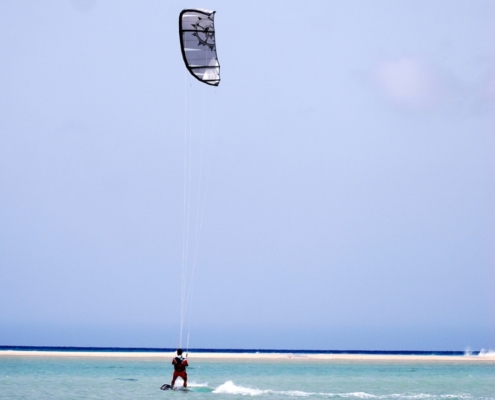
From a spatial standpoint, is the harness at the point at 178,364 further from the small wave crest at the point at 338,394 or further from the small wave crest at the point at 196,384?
the small wave crest at the point at 196,384

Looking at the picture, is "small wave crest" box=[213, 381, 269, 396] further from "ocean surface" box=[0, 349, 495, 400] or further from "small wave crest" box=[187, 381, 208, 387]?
"small wave crest" box=[187, 381, 208, 387]

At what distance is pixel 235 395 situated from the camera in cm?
1944

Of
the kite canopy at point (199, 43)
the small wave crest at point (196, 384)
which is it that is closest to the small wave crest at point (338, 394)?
the small wave crest at point (196, 384)

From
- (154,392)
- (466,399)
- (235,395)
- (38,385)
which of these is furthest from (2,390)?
(466,399)

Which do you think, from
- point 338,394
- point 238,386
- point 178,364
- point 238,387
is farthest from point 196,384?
Answer: point 338,394

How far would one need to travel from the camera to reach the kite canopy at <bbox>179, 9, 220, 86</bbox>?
1869 centimetres

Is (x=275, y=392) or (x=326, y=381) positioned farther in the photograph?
(x=326, y=381)

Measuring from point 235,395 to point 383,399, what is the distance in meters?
3.51

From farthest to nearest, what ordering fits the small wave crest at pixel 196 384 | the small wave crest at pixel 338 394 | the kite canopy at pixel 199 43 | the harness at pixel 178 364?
the small wave crest at pixel 196 384 → the harness at pixel 178 364 → the small wave crest at pixel 338 394 → the kite canopy at pixel 199 43

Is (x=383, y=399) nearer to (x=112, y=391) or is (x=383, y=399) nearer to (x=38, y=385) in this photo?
(x=112, y=391)

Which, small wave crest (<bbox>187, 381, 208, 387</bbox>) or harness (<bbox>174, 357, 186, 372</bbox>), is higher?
harness (<bbox>174, 357, 186, 372</bbox>)

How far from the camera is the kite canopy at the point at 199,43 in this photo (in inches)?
736

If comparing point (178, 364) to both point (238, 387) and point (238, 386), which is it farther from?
point (238, 386)

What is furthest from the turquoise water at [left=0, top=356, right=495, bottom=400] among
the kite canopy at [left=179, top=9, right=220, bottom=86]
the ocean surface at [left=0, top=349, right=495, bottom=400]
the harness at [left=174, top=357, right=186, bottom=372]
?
the kite canopy at [left=179, top=9, right=220, bottom=86]
